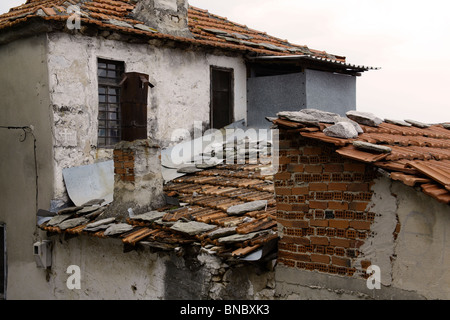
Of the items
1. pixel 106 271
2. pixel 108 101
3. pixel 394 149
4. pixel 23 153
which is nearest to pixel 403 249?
pixel 394 149

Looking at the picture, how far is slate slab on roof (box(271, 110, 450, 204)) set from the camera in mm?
4207

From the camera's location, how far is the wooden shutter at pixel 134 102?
26.7 feet

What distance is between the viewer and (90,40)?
32.7 ft

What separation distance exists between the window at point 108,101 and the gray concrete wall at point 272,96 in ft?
12.0

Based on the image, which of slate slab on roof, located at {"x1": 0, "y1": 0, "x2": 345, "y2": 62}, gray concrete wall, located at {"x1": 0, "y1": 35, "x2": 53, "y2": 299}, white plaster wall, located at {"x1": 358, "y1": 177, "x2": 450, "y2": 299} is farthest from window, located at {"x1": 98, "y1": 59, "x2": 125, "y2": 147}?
white plaster wall, located at {"x1": 358, "y1": 177, "x2": 450, "y2": 299}

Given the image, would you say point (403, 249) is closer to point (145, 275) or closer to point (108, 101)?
point (145, 275)

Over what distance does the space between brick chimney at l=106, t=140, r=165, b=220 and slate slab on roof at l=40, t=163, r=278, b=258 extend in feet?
0.75

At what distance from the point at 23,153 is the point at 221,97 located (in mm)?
4732

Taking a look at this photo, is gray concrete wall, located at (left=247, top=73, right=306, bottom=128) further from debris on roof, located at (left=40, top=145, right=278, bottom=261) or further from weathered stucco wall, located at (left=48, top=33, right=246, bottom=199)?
debris on roof, located at (left=40, top=145, right=278, bottom=261)

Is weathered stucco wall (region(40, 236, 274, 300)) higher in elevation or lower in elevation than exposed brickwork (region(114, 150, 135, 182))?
lower

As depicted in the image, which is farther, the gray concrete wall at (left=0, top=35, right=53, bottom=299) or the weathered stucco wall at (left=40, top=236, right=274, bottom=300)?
the gray concrete wall at (left=0, top=35, right=53, bottom=299)

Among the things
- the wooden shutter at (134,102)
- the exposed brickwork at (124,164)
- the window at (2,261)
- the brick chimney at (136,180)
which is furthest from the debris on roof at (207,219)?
the window at (2,261)

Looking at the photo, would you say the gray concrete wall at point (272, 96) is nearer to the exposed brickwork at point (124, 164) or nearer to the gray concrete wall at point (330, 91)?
the gray concrete wall at point (330, 91)
